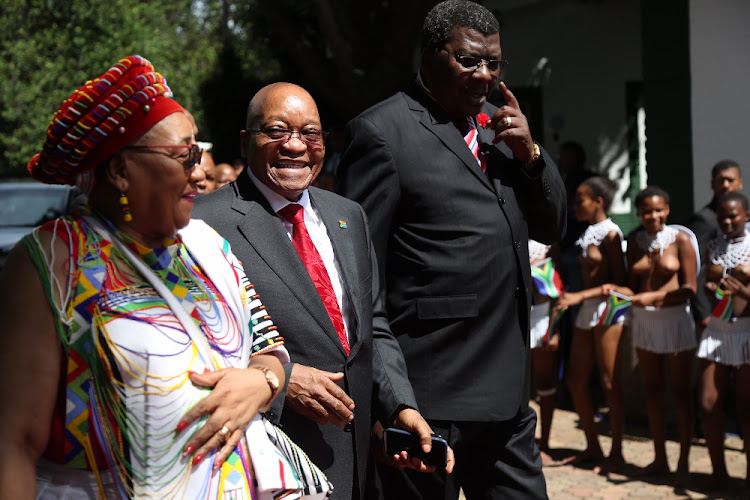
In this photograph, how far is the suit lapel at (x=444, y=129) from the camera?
369 cm

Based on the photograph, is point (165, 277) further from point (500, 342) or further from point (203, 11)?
point (203, 11)

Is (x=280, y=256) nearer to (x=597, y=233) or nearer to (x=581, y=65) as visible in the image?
(x=597, y=233)

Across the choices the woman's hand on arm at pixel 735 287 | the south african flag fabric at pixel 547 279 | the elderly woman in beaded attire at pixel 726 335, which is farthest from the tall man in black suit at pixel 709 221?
the south african flag fabric at pixel 547 279

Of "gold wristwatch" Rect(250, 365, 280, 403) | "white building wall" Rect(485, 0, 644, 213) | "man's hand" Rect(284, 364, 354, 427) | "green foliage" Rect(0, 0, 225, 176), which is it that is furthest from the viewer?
"green foliage" Rect(0, 0, 225, 176)

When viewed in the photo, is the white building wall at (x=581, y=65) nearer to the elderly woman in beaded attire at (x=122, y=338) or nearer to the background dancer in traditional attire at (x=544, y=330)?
the background dancer in traditional attire at (x=544, y=330)

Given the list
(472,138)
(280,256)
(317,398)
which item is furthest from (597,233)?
(317,398)

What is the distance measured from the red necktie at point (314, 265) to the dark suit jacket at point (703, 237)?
468 centimetres

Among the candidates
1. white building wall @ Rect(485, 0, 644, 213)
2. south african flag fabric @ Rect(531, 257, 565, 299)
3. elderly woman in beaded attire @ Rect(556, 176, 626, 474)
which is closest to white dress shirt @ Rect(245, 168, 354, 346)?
elderly woman in beaded attire @ Rect(556, 176, 626, 474)

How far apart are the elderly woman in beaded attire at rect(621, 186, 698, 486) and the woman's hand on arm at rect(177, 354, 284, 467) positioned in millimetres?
4945

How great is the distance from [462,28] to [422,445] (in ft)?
5.08

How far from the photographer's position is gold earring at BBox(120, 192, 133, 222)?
2219 mm

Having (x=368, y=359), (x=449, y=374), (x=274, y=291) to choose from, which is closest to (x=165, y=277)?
(x=274, y=291)

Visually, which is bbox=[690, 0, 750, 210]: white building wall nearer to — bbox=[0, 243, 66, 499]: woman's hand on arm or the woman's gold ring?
the woman's gold ring

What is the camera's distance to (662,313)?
270 inches
